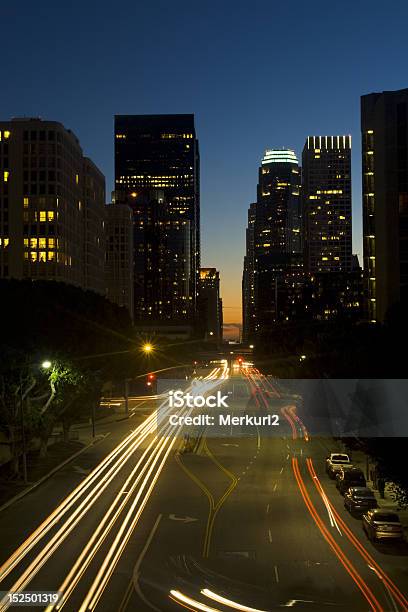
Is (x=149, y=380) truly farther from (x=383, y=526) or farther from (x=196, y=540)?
(x=383, y=526)

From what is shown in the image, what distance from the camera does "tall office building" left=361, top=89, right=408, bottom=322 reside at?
111625 mm

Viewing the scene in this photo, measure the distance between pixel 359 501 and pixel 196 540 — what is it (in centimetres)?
875

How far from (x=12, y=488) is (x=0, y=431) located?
11.1 m

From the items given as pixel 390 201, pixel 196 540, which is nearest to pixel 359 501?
pixel 196 540

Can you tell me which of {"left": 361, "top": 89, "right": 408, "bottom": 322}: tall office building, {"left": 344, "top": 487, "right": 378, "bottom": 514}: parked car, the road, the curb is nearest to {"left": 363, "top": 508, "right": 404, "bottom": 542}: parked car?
the road

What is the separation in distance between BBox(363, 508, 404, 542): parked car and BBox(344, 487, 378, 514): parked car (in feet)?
11.7

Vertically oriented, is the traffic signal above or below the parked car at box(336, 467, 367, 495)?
above

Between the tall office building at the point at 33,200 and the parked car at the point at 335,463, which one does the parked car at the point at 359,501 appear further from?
the tall office building at the point at 33,200

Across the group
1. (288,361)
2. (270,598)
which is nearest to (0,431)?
(270,598)

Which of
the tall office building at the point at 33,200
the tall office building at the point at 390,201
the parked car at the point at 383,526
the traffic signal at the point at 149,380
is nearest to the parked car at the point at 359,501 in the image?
the parked car at the point at 383,526

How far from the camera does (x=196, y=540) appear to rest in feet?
100

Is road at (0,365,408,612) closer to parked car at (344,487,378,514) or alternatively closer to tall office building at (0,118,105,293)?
parked car at (344,487,378,514)

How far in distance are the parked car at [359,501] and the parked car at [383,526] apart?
3.56 metres

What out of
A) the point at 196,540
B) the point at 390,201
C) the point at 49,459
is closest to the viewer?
the point at 196,540
